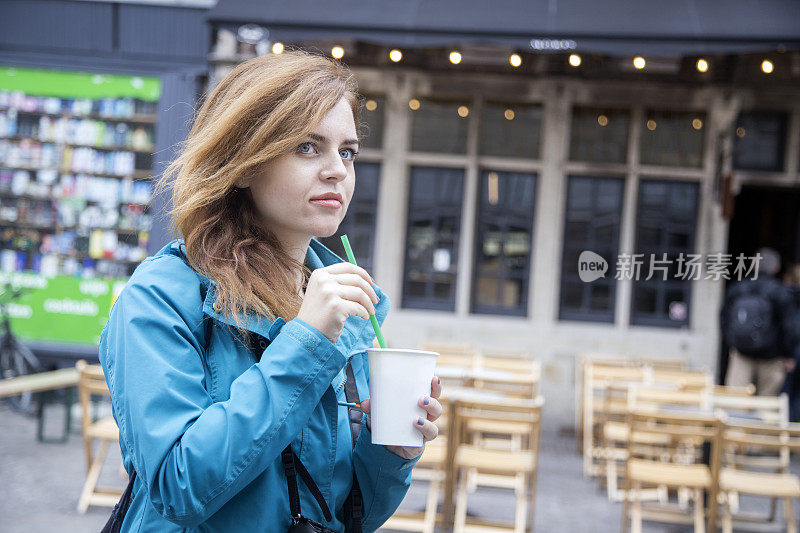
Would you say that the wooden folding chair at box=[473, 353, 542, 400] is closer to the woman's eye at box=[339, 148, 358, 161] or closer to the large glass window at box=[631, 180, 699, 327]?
the large glass window at box=[631, 180, 699, 327]

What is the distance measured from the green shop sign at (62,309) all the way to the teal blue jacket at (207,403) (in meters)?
7.77

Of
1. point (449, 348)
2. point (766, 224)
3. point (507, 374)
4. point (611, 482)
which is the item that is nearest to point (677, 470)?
point (611, 482)

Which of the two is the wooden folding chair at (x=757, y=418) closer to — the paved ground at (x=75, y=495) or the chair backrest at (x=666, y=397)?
the chair backrest at (x=666, y=397)

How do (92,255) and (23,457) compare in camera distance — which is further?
(92,255)

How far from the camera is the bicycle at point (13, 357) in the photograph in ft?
26.7

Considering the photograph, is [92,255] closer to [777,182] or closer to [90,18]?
[90,18]

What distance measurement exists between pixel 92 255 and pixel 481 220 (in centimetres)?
429

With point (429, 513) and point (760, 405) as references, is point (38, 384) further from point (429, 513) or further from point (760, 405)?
point (760, 405)

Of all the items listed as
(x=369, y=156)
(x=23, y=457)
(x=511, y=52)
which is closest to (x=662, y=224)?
(x=511, y=52)

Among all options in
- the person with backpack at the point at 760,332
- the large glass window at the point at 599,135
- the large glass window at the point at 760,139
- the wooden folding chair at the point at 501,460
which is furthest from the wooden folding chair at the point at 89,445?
the large glass window at the point at 760,139

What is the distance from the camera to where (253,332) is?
1.23m

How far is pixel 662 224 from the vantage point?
30.6ft

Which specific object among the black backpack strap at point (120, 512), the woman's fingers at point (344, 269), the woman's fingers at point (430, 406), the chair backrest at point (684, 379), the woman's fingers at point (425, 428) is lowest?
the chair backrest at point (684, 379)

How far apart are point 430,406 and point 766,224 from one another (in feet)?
33.9
